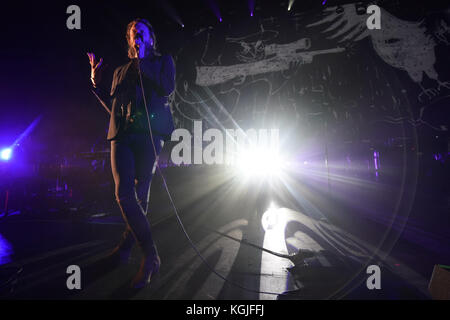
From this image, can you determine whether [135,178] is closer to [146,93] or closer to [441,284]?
[146,93]

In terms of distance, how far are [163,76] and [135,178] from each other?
2.85 feet

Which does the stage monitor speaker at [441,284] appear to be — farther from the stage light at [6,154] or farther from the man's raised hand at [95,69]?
the stage light at [6,154]

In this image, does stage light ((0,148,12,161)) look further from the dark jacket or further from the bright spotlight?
the bright spotlight

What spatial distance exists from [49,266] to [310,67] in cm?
640

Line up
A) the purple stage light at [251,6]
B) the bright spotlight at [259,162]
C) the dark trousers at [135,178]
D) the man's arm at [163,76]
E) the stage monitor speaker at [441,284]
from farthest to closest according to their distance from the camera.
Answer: the bright spotlight at [259,162], the purple stage light at [251,6], the man's arm at [163,76], the dark trousers at [135,178], the stage monitor speaker at [441,284]

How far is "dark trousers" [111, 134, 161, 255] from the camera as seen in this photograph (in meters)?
1.44

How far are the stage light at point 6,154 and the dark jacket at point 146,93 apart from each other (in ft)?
22.6

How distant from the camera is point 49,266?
1786 mm

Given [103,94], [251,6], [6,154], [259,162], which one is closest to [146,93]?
[103,94]

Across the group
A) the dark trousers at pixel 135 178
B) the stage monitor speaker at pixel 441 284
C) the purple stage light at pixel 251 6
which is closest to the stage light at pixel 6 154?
the dark trousers at pixel 135 178

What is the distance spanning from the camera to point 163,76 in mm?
1601

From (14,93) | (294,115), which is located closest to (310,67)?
(294,115)

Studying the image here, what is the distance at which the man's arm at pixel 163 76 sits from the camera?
5.15 ft

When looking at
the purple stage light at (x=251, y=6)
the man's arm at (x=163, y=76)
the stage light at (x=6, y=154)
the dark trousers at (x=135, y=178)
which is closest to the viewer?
the dark trousers at (x=135, y=178)
